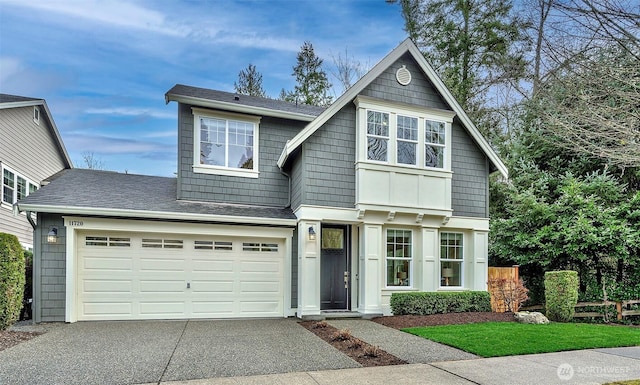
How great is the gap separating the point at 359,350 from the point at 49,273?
7523 mm

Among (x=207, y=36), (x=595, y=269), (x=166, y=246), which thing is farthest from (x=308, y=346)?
(x=207, y=36)

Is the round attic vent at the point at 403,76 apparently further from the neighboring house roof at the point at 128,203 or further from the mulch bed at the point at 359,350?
the mulch bed at the point at 359,350

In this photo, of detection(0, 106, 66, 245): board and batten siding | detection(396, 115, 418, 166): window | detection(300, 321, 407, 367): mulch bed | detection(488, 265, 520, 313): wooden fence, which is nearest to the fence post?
detection(488, 265, 520, 313): wooden fence

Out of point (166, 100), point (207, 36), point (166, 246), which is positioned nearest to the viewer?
point (166, 246)

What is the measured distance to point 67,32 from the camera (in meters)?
12.9

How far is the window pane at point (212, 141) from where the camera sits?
11125mm

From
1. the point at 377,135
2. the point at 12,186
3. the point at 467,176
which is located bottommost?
the point at 12,186

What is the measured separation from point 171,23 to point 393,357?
11.8m

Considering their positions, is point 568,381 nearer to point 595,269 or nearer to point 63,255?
point 595,269

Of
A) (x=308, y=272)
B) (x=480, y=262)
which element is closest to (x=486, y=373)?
(x=308, y=272)

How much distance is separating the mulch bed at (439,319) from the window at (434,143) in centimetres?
413

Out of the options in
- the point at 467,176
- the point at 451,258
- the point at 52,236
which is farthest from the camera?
the point at 467,176

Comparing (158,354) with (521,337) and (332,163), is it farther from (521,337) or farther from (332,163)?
(521,337)

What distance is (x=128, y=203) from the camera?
31.8 ft
